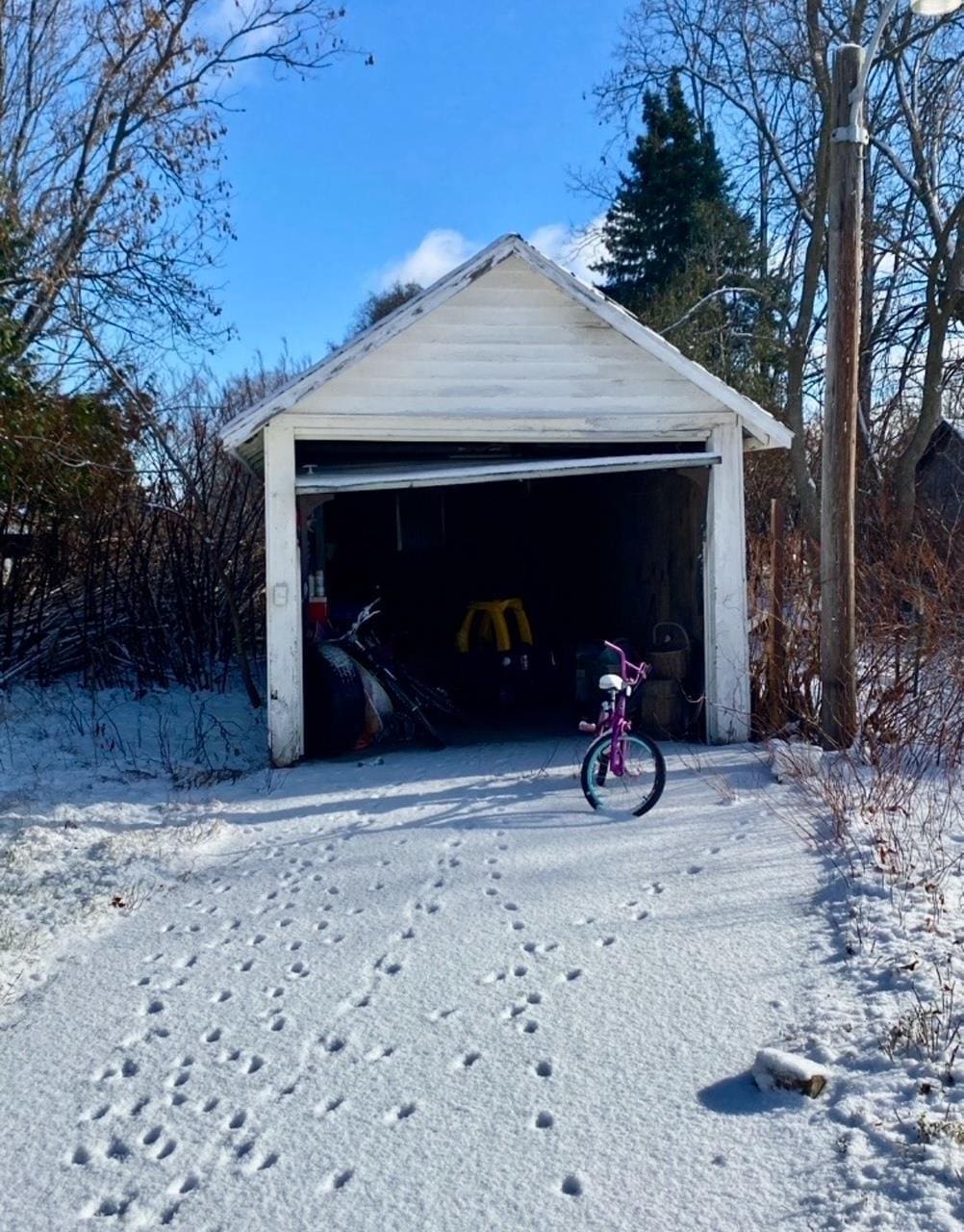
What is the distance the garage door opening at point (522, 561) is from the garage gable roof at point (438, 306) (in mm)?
641

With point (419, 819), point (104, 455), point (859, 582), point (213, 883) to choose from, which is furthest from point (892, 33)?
point (213, 883)

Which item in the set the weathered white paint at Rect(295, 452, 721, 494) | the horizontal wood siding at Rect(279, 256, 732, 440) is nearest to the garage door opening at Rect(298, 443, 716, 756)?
the weathered white paint at Rect(295, 452, 721, 494)

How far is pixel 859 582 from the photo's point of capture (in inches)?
437

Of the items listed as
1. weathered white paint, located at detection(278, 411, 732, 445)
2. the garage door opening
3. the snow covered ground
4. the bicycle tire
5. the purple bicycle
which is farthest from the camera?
the garage door opening

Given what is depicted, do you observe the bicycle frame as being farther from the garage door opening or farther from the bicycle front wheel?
the garage door opening

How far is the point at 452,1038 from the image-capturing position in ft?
13.5

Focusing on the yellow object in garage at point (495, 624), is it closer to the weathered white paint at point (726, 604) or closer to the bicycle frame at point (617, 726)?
the weathered white paint at point (726, 604)

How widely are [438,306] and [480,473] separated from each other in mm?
1380

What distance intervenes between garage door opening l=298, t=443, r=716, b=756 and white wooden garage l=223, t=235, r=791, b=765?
182mm

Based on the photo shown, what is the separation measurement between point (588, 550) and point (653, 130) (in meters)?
17.3

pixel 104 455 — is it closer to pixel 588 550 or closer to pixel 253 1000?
pixel 588 550

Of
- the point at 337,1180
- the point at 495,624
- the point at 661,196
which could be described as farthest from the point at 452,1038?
the point at 661,196

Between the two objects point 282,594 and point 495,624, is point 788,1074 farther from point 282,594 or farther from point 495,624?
point 495,624

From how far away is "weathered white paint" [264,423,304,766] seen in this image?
29.5ft
